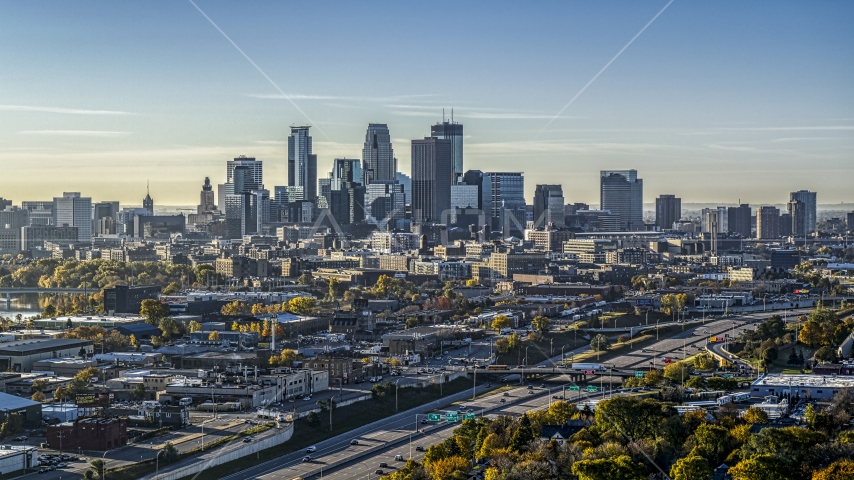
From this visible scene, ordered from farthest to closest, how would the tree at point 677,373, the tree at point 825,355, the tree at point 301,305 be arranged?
the tree at point 301,305
the tree at point 825,355
the tree at point 677,373

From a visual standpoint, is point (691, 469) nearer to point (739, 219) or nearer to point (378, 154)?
point (739, 219)

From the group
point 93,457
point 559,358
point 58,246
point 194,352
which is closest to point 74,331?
point 194,352

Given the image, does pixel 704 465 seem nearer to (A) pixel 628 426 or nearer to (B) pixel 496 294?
(A) pixel 628 426

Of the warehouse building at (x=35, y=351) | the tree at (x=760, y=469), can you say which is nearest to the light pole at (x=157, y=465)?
the tree at (x=760, y=469)

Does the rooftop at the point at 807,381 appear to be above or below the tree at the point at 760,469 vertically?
above

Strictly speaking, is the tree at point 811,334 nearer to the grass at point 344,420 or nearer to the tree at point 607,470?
the grass at point 344,420
